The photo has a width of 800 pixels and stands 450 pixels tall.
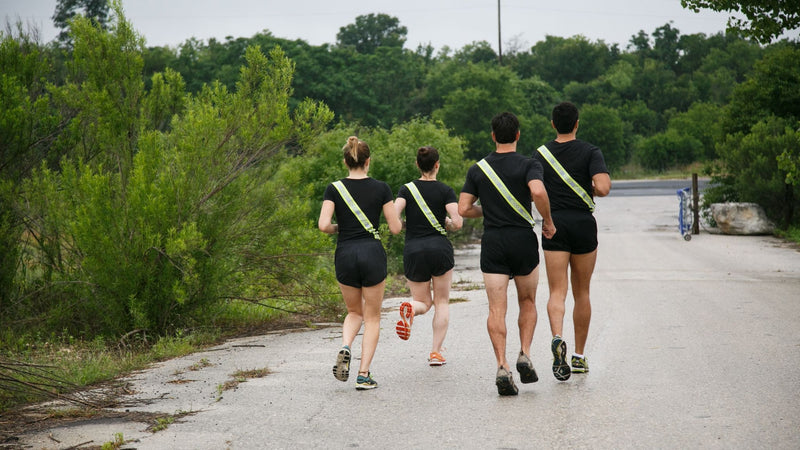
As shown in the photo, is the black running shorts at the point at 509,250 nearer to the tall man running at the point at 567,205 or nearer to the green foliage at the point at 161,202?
the tall man running at the point at 567,205

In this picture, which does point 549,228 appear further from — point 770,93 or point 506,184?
point 770,93

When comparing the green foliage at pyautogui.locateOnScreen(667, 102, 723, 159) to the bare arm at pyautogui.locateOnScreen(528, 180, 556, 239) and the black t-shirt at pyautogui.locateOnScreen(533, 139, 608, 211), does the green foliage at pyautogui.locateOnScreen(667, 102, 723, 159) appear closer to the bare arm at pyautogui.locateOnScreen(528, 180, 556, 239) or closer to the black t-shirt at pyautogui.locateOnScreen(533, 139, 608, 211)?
the black t-shirt at pyautogui.locateOnScreen(533, 139, 608, 211)

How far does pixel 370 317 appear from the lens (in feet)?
22.9

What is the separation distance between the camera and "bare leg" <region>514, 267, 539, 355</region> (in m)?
6.64

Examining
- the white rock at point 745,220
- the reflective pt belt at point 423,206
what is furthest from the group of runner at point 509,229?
the white rock at point 745,220

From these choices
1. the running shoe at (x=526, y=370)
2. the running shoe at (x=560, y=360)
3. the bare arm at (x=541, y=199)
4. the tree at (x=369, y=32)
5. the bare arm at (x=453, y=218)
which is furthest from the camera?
the tree at (x=369, y=32)

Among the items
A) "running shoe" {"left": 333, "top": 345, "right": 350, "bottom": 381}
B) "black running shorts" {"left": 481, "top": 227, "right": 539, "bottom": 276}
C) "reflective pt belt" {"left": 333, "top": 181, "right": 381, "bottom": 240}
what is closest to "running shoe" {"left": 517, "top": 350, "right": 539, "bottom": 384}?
"black running shorts" {"left": 481, "top": 227, "right": 539, "bottom": 276}

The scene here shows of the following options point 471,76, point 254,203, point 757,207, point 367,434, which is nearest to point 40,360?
point 254,203

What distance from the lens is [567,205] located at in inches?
267

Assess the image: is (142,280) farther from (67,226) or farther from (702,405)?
(702,405)

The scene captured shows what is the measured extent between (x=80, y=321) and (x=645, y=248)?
1504 cm

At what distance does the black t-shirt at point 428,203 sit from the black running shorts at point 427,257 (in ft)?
0.24

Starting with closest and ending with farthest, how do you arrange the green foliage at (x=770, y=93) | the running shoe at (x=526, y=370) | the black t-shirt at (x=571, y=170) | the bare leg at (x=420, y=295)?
the running shoe at (x=526, y=370) < the black t-shirt at (x=571, y=170) < the bare leg at (x=420, y=295) < the green foliage at (x=770, y=93)

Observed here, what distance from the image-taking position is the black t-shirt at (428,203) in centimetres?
754
